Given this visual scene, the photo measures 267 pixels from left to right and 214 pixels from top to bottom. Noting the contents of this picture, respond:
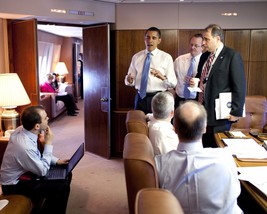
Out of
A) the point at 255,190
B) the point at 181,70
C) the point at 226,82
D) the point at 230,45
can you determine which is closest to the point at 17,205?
the point at 255,190

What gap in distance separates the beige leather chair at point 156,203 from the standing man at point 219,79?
1.99 metres

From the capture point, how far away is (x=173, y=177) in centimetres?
145

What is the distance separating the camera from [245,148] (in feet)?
7.50

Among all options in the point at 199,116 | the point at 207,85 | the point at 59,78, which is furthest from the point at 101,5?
the point at 59,78

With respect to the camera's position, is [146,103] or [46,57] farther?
[46,57]

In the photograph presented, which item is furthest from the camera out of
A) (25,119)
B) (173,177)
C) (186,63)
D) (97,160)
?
(97,160)

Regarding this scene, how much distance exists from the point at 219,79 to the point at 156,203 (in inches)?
82.7

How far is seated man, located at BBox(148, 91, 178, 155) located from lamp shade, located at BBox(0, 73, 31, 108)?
5.89 feet

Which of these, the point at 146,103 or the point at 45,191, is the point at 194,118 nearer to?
the point at 45,191

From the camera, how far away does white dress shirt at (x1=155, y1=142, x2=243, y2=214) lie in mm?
1379

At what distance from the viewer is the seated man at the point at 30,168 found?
237 cm

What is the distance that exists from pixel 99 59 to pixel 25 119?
2.32m

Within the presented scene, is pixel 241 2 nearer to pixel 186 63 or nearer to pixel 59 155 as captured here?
pixel 186 63

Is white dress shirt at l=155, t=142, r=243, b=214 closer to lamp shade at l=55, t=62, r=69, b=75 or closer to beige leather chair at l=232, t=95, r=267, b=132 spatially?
beige leather chair at l=232, t=95, r=267, b=132
